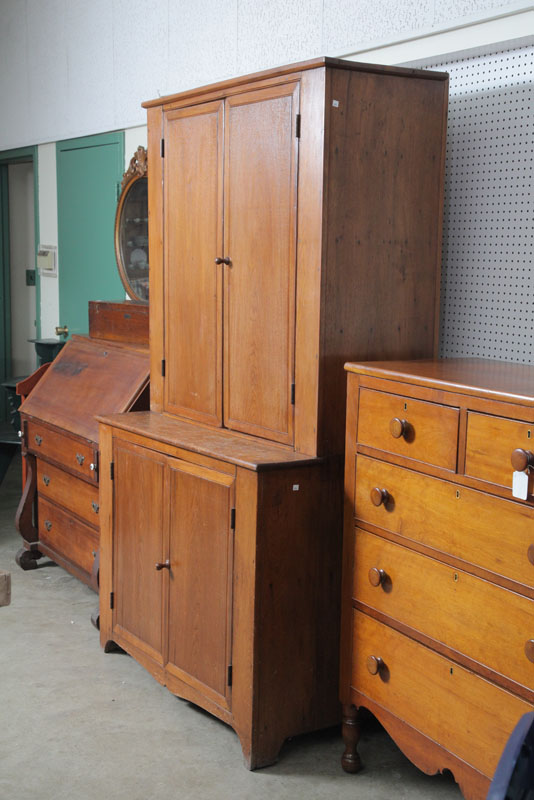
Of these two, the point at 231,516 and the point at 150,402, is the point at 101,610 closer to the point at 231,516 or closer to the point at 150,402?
the point at 150,402

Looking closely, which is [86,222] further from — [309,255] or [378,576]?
[378,576]

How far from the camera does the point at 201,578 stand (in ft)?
9.91

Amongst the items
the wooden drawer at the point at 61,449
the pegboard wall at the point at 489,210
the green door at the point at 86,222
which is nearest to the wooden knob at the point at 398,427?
the pegboard wall at the point at 489,210

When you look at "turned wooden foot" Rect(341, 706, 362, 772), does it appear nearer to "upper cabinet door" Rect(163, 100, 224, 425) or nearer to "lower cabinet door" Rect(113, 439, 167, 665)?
"lower cabinet door" Rect(113, 439, 167, 665)

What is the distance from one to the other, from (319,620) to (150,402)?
1.26 metres

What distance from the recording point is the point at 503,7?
2799 mm

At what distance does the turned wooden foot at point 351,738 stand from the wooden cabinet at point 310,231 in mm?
809

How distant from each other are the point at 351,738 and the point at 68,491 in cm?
207

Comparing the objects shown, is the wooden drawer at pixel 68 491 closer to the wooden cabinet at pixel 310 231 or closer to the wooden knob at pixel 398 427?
the wooden cabinet at pixel 310 231

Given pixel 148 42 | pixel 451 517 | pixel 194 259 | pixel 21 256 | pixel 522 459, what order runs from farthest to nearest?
1. pixel 21 256
2. pixel 148 42
3. pixel 194 259
4. pixel 451 517
5. pixel 522 459

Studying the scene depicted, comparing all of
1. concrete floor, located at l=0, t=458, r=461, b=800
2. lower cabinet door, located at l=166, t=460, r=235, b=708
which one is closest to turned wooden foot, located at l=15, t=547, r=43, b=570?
concrete floor, located at l=0, t=458, r=461, b=800

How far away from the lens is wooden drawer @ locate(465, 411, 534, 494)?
2.09m

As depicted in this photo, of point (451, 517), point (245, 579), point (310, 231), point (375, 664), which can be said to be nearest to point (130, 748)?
point (245, 579)

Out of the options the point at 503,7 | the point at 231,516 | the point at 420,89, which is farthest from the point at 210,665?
the point at 503,7
